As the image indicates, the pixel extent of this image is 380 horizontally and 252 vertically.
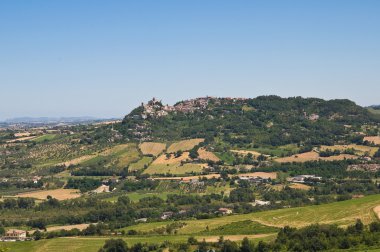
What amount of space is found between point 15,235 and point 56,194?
4336cm

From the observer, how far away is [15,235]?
10519 centimetres

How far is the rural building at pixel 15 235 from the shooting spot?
104 m

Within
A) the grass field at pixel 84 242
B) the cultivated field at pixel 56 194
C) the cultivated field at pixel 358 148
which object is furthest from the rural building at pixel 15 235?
the cultivated field at pixel 358 148

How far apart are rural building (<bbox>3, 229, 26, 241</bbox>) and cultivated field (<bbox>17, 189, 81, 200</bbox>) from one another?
35584mm

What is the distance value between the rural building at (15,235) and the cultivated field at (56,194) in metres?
35.6

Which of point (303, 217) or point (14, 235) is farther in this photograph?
point (14, 235)

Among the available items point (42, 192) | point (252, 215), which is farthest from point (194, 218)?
point (42, 192)

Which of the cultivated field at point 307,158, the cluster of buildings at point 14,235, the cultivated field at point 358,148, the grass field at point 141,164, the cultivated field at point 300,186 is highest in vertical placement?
the cultivated field at point 358,148

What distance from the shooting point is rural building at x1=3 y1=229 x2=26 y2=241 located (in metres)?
104

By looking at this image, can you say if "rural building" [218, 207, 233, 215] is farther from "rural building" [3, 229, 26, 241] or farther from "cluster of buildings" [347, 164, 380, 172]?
"cluster of buildings" [347, 164, 380, 172]

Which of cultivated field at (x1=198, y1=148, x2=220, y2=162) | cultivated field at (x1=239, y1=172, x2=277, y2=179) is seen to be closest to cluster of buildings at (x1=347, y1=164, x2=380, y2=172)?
cultivated field at (x1=239, y1=172, x2=277, y2=179)

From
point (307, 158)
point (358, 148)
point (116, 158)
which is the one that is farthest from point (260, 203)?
point (358, 148)

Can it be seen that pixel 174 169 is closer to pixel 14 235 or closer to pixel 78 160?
pixel 78 160

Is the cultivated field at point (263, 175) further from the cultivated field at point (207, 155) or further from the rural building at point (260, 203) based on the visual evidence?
the rural building at point (260, 203)
